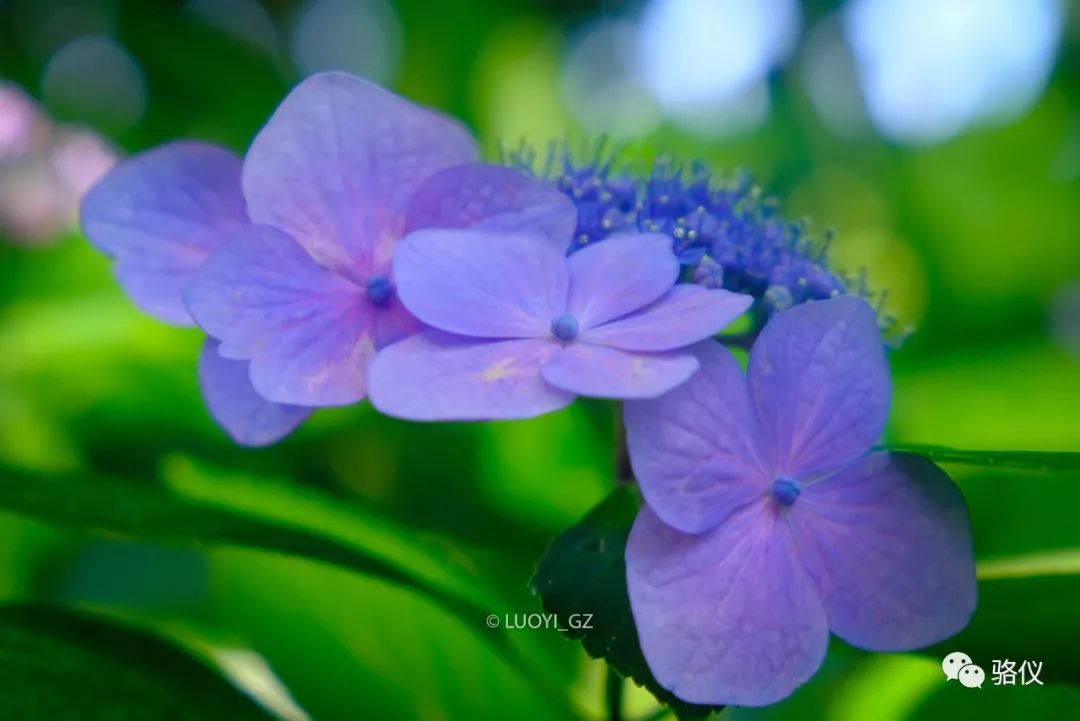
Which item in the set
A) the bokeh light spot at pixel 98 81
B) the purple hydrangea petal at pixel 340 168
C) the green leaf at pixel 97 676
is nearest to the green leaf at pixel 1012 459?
the purple hydrangea petal at pixel 340 168

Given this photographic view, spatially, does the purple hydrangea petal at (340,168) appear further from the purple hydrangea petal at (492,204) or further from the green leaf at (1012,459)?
the green leaf at (1012,459)

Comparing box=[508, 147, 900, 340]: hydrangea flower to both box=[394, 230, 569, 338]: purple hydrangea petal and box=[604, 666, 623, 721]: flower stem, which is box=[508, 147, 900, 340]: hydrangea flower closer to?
box=[394, 230, 569, 338]: purple hydrangea petal

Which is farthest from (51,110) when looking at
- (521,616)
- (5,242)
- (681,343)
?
(681,343)

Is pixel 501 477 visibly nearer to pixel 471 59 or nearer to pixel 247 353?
pixel 247 353

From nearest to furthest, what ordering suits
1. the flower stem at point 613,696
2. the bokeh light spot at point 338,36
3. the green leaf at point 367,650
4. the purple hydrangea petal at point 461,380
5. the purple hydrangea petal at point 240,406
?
the purple hydrangea petal at point 461,380 < the purple hydrangea petal at point 240,406 < the flower stem at point 613,696 < the green leaf at point 367,650 < the bokeh light spot at point 338,36

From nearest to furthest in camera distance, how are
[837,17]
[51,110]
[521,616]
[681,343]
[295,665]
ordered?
[681,343] → [521,616] → [295,665] → [51,110] → [837,17]

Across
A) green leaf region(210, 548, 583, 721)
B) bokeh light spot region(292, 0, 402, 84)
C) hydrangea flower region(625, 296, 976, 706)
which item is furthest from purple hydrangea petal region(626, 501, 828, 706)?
bokeh light spot region(292, 0, 402, 84)

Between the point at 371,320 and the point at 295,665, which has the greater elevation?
the point at 371,320

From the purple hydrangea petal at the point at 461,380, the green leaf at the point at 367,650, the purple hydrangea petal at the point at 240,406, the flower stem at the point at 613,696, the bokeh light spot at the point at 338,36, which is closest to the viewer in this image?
the purple hydrangea petal at the point at 461,380

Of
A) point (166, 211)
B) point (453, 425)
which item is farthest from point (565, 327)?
point (453, 425)
